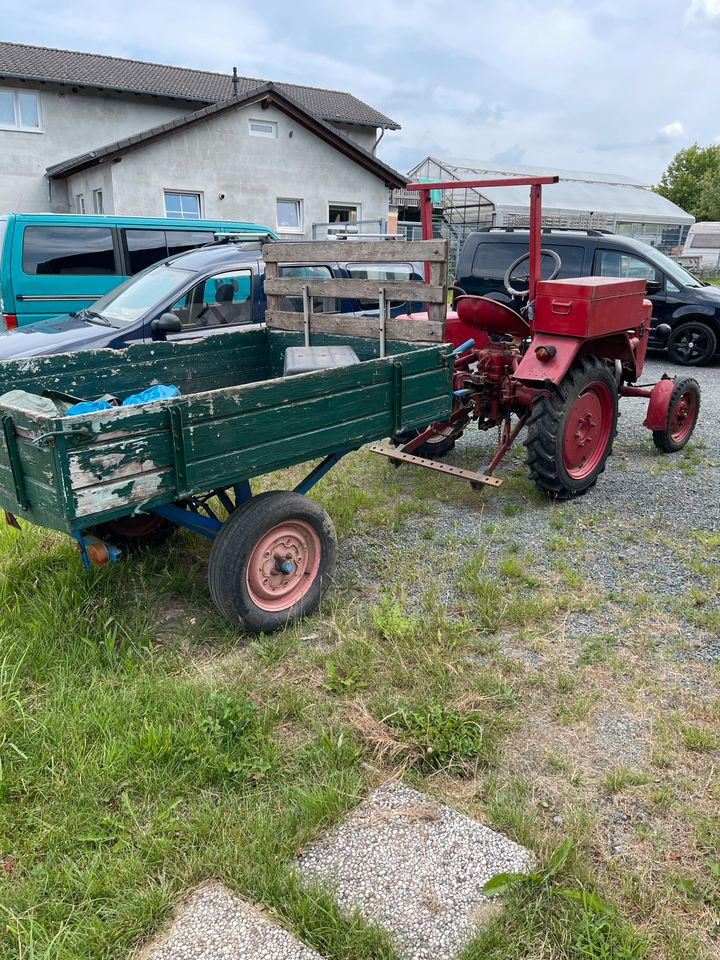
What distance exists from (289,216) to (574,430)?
17.6 m

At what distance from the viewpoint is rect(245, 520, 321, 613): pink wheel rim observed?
362 cm

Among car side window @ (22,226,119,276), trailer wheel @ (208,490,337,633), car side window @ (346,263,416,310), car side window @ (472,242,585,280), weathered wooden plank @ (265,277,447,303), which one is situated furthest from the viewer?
car side window @ (472,242,585,280)

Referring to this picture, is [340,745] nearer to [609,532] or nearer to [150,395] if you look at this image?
[150,395]

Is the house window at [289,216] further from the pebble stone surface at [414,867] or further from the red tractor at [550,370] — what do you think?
the pebble stone surface at [414,867]

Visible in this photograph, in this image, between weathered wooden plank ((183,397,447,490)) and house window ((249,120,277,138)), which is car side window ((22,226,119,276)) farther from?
house window ((249,120,277,138))

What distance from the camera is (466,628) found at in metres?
3.68

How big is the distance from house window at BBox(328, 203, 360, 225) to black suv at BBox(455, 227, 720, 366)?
37.2 feet

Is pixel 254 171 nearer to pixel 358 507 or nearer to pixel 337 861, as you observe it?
pixel 358 507

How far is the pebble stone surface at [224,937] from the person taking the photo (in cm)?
206

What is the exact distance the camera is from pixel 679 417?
6613 mm

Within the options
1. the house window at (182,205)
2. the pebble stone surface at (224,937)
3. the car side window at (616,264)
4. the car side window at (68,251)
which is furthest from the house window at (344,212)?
the pebble stone surface at (224,937)

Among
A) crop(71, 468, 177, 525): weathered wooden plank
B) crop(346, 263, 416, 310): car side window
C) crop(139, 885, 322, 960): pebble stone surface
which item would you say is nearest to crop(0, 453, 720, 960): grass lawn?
crop(139, 885, 322, 960): pebble stone surface

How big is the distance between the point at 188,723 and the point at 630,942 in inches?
66.0

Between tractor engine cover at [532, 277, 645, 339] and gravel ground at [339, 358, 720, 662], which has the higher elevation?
tractor engine cover at [532, 277, 645, 339]
